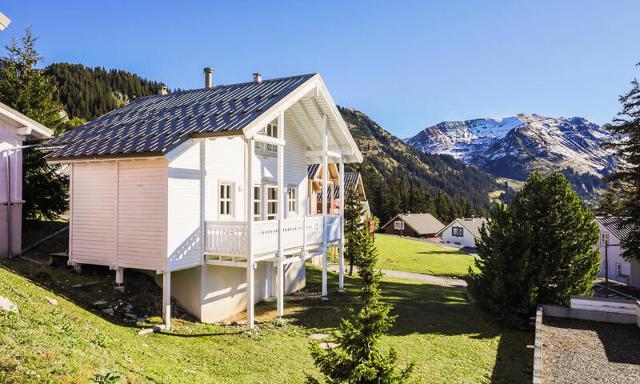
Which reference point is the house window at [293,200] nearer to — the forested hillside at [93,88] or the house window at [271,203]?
the house window at [271,203]

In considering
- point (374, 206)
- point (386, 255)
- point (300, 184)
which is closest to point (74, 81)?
point (374, 206)

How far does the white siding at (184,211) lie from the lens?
1385 centimetres

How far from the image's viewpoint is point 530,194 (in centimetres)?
2055

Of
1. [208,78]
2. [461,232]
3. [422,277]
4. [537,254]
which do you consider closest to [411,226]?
[461,232]

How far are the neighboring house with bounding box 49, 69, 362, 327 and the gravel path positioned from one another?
916 centimetres

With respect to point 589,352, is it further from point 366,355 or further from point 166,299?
point 166,299

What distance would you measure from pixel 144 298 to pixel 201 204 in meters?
3.66

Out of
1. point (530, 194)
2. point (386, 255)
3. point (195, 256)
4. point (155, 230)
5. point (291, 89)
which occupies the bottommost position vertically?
point (386, 255)

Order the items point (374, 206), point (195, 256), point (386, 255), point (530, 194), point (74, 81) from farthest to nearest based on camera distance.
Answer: point (74, 81), point (374, 206), point (386, 255), point (530, 194), point (195, 256)

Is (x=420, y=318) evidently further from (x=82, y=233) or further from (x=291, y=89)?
(x=82, y=233)

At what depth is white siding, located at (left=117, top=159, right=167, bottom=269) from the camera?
13.8 m

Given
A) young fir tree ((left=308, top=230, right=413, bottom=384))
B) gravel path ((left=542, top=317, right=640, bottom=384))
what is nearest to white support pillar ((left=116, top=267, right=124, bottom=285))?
young fir tree ((left=308, top=230, right=413, bottom=384))

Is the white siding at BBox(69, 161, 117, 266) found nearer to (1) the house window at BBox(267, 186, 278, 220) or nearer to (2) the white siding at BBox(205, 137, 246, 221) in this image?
(2) the white siding at BBox(205, 137, 246, 221)

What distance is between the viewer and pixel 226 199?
54.5 feet
